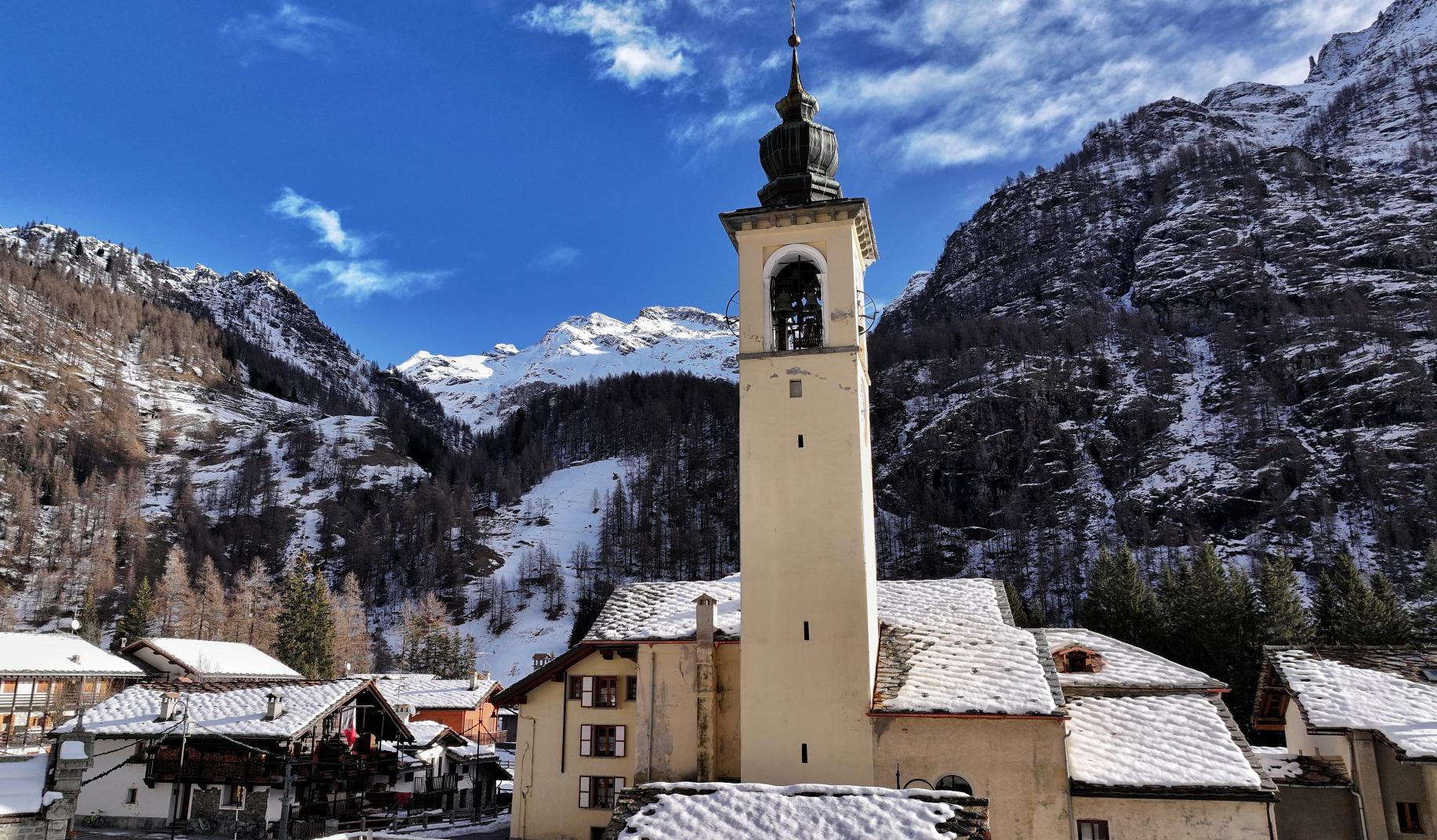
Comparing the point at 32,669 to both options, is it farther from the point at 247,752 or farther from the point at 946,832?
the point at 946,832

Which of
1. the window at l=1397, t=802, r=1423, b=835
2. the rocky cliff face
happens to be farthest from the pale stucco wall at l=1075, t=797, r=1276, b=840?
the rocky cliff face

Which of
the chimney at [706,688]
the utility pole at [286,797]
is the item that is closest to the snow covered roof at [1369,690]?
the chimney at [706,688]

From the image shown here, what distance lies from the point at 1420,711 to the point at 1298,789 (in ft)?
12.7

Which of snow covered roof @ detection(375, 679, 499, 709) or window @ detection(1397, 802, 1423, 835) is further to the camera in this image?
snow covered roof @ detection(375, 679, 499, 709)

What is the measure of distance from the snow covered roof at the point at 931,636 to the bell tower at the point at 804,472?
51.9 inches

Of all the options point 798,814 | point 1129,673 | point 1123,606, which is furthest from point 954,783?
point 1123,606

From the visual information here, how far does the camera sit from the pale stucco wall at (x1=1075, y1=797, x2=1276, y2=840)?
22672 millimetres

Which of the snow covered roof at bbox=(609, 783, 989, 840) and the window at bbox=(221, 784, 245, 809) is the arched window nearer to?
the snow covered roof at bbox=(609, 783, 989, 840)

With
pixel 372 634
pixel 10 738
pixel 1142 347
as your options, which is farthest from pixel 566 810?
pixel 1142 347

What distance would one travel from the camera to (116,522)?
15075 cm

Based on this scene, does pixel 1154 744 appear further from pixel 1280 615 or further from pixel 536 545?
pixel 536 545

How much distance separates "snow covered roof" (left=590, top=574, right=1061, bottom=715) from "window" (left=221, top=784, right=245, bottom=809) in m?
19.2

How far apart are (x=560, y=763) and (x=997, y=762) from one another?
48.2ft

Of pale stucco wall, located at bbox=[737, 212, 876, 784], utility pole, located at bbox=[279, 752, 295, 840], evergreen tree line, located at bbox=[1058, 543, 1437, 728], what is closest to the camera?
pale stucco wall, located at bbox=[737, 212, 876, 784]
